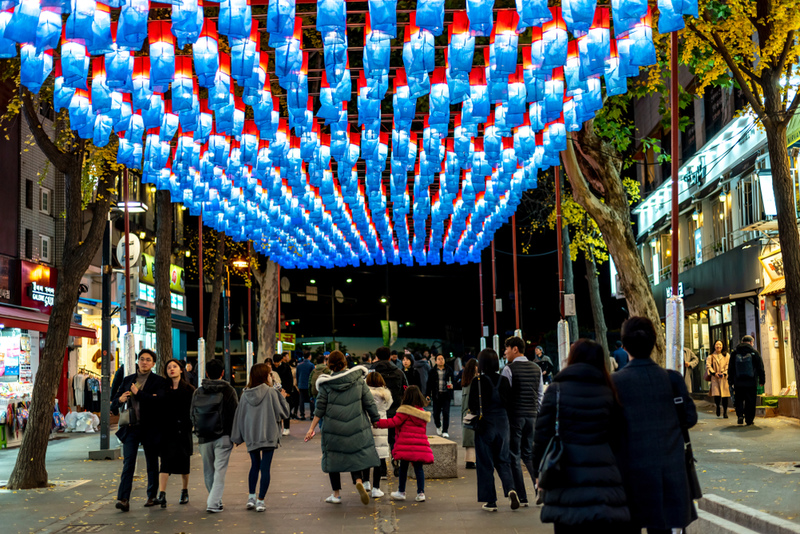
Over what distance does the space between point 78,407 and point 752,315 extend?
64.9 ft

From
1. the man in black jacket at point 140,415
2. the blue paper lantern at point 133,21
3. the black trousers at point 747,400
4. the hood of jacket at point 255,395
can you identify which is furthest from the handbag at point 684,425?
the black trousers at point 747,400

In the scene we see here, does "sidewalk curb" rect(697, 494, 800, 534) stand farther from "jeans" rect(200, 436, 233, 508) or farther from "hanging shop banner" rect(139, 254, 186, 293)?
"hanging shop banner" rect(139, 254, 186, 293)

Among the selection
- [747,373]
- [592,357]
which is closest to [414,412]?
[592,357]

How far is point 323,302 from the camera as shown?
7206 centimetres

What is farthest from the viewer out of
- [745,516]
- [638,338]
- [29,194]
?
[29,194]

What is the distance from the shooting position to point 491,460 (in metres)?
11.1

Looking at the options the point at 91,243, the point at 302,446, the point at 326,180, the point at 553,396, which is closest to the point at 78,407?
the point at 302,446

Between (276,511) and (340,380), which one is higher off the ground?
(340,380)

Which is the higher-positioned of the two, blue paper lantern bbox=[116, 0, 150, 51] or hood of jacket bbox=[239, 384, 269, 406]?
blue paper lantern bbox=[116, 0, 150, 51]

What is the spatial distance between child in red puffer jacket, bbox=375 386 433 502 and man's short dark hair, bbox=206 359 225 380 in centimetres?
197

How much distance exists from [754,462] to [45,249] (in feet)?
80.0

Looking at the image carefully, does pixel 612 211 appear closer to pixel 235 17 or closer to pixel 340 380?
pixel 340 380

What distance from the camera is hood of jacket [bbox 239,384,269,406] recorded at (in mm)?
11930

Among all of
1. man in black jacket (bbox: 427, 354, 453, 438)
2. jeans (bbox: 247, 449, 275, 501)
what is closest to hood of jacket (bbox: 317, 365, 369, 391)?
jeans (bbox: 247, 449, 275, 501)
